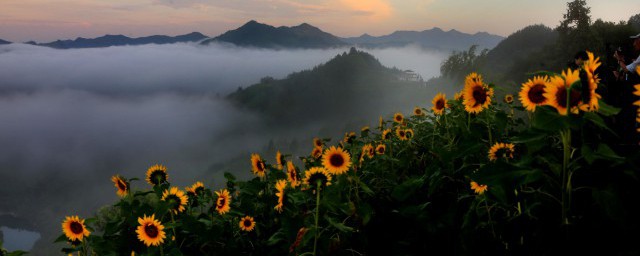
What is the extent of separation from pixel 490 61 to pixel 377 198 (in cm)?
10072

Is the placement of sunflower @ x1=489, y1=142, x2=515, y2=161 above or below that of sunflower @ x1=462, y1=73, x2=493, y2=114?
below

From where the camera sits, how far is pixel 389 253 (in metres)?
2.62

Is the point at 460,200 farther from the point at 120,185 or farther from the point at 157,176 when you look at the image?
the point at 120,185

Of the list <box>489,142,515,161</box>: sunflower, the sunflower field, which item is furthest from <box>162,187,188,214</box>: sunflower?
<box>489,142,515,161</box>: sunflower

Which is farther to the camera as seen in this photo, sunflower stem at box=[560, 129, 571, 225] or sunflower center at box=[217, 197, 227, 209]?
sunflower center at box=[217, 197, 227, 209]

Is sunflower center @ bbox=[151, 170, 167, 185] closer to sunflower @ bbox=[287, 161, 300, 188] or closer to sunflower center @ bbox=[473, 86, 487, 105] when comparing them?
sunflower @ bbox=[287, 161, 300, 188]

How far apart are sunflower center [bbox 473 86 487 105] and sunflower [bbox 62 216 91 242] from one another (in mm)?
3238

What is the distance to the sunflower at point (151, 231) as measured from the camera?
9.68ft

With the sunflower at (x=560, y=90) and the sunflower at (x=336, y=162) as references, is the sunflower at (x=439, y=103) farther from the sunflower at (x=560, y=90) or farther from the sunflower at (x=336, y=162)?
the sunflower at (x=560, y=90)

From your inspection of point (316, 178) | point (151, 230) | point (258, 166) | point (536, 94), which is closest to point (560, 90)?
point (536, 94)

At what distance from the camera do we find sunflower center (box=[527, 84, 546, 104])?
2.28 meters

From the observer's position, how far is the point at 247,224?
3426 millimetres

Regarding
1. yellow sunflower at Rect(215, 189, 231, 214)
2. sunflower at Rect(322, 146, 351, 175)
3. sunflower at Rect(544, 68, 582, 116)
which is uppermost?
sunflower at Rect(544, 68, 582, 116)

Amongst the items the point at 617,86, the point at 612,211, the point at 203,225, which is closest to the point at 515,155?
the point at 617,86
